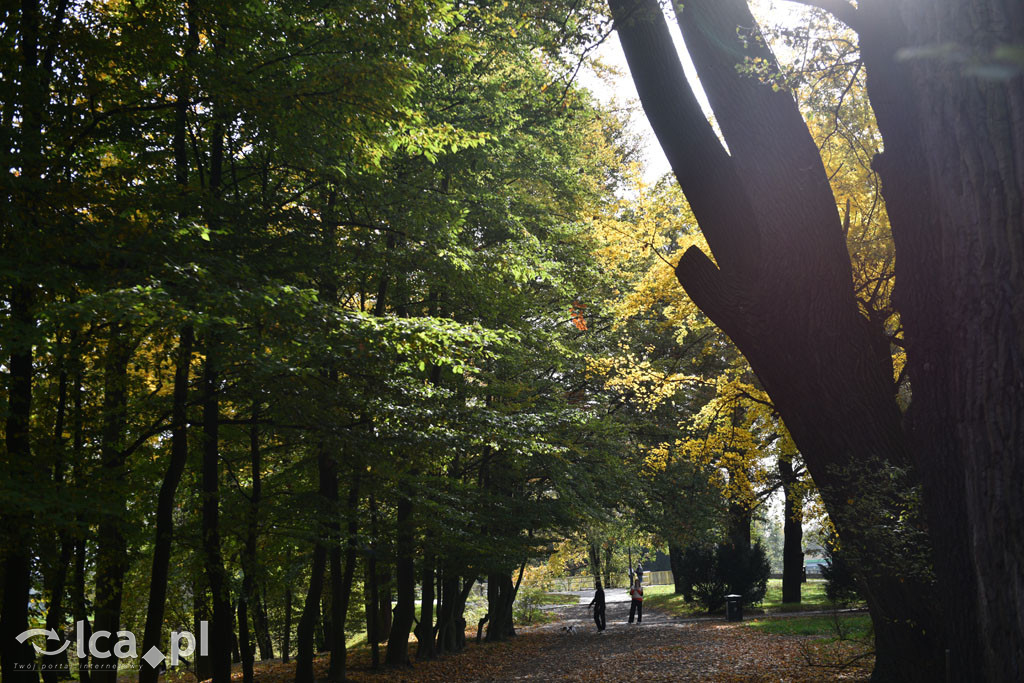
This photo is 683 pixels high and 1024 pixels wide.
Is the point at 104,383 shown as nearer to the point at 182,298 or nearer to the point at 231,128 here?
the point at 231,128

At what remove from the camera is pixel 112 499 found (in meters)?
7.94

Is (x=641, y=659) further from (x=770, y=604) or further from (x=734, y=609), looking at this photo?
(x=770, y=604)

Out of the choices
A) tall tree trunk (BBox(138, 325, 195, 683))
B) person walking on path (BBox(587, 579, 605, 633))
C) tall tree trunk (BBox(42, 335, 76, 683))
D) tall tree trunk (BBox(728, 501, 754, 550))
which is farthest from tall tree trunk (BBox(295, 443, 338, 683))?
tall tree trunk (BBox(728, 501, 754, 550))

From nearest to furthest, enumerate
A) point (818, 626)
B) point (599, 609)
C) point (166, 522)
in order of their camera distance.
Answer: point (166, 522)
point (818, 626)
point (599, 609)

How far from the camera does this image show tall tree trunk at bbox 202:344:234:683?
9375 millimetres

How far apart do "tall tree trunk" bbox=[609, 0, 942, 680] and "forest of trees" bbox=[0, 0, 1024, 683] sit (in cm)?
2

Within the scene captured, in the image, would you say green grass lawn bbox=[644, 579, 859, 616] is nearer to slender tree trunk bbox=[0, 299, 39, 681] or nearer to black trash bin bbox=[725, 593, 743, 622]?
black trash bin bbox=[725, 593, 743, 622]

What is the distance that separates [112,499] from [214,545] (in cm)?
182

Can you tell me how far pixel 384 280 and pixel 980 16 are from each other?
396 inches

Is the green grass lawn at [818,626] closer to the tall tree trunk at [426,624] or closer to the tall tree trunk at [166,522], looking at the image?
the tall tree trunk at [426,624]

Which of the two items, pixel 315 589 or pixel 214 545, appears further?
pixel 315 589

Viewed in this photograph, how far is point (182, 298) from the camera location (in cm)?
656

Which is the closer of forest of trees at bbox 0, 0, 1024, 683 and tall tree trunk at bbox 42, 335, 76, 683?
forest of trees at bbox 0, 0, 1024, 683

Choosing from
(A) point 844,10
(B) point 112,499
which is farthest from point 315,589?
(A) point 844,10
